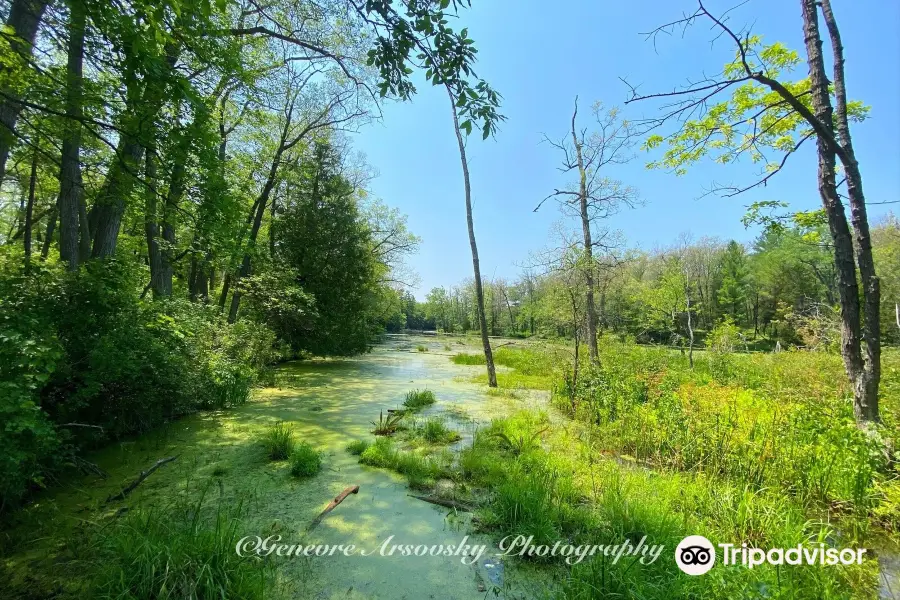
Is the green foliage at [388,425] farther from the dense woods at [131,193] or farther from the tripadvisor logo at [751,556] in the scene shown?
the tripadvisor logo at [751,556]

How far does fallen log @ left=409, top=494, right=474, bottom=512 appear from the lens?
2785mm

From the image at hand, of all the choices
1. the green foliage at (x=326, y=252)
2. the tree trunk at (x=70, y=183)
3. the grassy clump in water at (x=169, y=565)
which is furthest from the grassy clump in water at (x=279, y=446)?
the green foliage at (x=326, y=252)

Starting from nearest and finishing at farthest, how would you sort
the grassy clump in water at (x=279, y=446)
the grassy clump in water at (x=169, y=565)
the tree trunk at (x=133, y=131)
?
the grassy clump in water at (x=169, y=565), the tree trunk at (x=133, y=131), the grassy clump in water at (x=279, y=446)

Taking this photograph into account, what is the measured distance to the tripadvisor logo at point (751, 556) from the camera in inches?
77.4

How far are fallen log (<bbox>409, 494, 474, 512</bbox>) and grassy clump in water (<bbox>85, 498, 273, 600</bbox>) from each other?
1.30 metres

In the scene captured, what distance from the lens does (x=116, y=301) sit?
11.6 feet

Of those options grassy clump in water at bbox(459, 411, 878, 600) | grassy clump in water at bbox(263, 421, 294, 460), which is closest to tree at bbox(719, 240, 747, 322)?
grassy clump in water at bbox(459, 411, 878, 600)

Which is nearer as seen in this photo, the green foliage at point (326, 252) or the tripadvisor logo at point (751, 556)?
the tripadvisor logo at point (751, 556)

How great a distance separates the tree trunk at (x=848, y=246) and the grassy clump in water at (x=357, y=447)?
4986 millimetres

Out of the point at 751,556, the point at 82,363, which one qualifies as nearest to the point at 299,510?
the point at 82,363

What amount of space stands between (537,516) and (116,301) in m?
4.54

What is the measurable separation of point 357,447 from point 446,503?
5.19 ft

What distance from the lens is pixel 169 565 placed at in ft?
5.51

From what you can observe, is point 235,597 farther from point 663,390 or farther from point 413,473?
point 663,390
